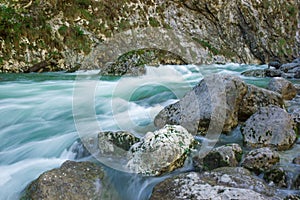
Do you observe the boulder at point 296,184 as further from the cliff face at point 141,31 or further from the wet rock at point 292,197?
the cliff face at point 141,31

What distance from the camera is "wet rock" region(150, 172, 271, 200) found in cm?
285

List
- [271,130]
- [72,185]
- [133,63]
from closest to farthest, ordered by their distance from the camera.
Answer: [72,185], [271,130], [133,63]

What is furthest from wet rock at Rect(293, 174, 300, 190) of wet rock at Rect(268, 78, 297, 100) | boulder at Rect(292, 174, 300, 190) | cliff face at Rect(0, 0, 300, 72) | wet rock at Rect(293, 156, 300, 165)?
cliff face at Rect(0, 0, 300, 72)

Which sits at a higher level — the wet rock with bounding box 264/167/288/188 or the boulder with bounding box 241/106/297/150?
the boulder with bounding box 241/106/297/150

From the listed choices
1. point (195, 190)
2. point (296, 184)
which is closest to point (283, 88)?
point (296, 184)

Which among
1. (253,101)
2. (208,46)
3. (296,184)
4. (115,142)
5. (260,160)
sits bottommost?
(296,184)

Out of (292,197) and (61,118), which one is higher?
(61,118)

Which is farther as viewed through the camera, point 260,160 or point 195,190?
point 260,160

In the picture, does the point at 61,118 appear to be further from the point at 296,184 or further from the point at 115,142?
the point at 296,184

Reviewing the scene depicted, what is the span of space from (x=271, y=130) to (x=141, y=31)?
13861 millimetres

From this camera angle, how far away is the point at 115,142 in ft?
14.3

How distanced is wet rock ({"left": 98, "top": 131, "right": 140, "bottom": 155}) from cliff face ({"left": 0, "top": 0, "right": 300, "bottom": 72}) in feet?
31.0

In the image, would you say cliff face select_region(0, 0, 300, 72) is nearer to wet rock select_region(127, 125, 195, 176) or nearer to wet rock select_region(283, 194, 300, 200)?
wet rock select_region(127, 125, 195, 176)

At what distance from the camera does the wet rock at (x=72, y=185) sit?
125 inches
